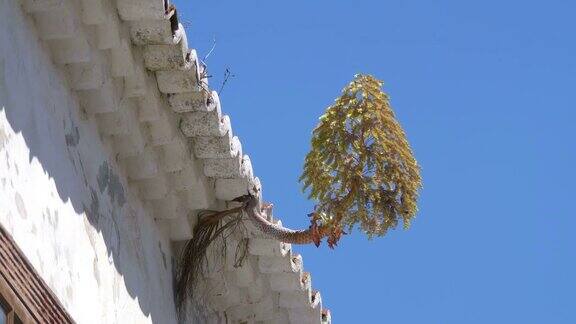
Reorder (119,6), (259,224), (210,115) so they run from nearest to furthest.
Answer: (119,6), (210,115), (259,224)

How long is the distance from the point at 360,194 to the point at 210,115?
945mm

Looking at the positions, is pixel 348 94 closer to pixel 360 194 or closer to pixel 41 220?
pixel 360 194

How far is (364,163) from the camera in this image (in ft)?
37.0

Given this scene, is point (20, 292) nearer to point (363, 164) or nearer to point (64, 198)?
point (64, 198)

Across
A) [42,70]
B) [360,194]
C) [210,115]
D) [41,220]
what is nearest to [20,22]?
[42,70]

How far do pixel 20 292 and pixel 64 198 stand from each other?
3.03 feet

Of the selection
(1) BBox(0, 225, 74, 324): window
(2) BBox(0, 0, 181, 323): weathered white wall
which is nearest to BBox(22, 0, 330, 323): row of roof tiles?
(2) BBox(0, 0, 181, 323): weathered white wall

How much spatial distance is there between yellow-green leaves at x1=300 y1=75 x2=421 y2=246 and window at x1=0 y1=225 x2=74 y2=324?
2.23 m

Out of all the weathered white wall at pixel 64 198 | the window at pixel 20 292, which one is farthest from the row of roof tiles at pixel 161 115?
the window at pixel 20 292

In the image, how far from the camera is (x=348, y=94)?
11.2 meters

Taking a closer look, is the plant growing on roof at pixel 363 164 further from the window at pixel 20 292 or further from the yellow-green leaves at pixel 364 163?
the window at pixel 20 292

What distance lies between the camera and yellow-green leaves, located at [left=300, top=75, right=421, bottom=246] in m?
11.2

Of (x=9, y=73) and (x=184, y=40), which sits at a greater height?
(x=184, y=40)

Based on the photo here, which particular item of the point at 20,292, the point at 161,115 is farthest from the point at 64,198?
the point at 161,115
